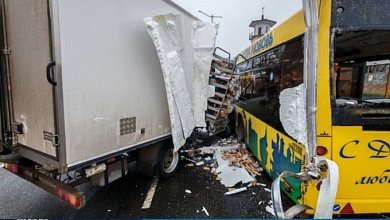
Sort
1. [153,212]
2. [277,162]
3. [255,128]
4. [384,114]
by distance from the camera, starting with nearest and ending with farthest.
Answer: [384,114] → [153,212] → [277,162] → [255,128]

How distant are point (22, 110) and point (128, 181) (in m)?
2.25

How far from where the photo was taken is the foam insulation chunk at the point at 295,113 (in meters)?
→ 2.44

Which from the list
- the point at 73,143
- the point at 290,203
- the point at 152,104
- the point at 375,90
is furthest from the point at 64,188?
the point at 375,90

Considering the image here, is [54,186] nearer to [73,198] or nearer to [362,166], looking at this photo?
[73,198]

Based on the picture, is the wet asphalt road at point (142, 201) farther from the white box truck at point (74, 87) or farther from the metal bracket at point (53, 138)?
the metal bracket at point (53, 138)

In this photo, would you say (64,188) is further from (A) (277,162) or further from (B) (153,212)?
(A) (277,162)

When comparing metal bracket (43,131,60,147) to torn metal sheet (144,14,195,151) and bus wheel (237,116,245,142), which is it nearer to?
torn metal sheet (144,14,195,151)

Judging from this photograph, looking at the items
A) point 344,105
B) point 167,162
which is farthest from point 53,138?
point 344,105

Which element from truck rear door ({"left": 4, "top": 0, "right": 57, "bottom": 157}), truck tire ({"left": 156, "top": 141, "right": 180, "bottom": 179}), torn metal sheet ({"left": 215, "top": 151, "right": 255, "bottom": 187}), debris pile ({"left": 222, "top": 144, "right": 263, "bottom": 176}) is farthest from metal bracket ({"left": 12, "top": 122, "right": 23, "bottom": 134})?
debris pile ({"left": 222, "top": 144, "right": 263, "bottom": 176})

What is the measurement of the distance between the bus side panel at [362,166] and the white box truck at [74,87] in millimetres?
2546

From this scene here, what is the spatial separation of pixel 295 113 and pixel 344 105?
505mm

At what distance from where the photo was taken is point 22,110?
2641 millimetres

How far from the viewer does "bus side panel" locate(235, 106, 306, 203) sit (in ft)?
9.20

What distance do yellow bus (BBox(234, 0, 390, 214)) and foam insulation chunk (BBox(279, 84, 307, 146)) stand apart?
33 millimetres
